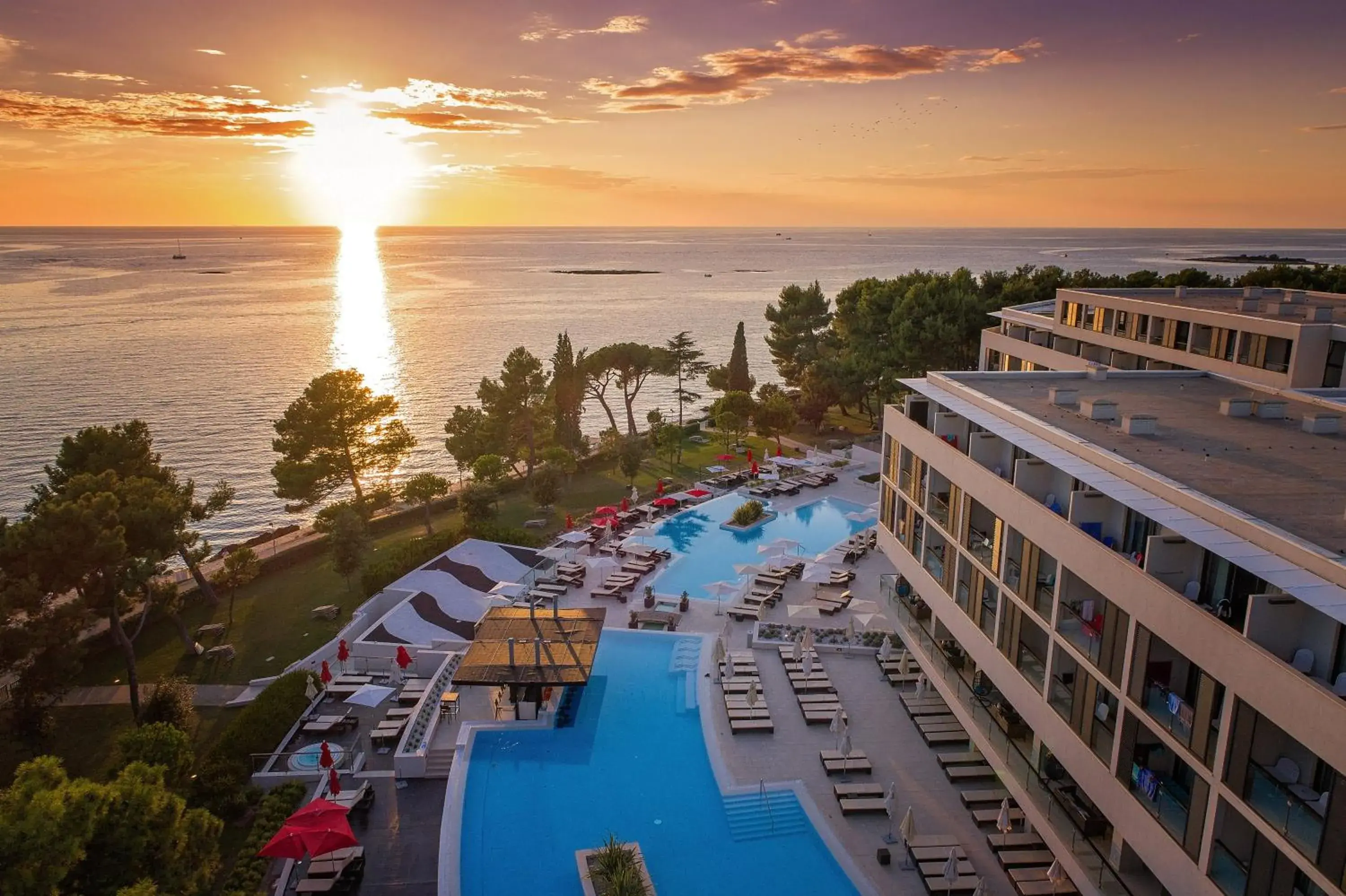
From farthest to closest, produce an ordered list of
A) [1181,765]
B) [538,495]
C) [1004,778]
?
1. [538,495]
2. [1004,778]
3. [1181,765]

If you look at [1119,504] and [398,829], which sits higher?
[1119,504]

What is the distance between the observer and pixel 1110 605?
1310cm

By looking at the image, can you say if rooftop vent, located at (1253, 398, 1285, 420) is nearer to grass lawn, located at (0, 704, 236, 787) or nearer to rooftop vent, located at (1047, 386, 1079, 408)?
rooftop vent, located at (1047, 386, 1079, 408)

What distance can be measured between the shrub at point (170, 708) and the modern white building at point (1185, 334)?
103 ft

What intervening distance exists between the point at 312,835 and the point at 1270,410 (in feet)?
72.3

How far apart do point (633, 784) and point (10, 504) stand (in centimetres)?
5097

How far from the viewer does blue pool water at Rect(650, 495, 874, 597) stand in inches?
1267

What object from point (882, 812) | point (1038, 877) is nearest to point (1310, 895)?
point (1038, 877)

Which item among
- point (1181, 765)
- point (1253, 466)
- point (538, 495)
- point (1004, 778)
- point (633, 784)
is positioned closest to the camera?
point (1181, 765)

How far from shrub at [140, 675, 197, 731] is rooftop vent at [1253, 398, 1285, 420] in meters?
28.5

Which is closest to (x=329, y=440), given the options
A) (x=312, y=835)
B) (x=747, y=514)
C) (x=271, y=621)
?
(x=271, y=621)

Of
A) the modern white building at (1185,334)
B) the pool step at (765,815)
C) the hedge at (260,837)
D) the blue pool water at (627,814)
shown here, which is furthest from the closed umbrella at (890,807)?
the modern white building at (1185,334)

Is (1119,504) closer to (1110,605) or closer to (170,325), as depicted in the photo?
(1110,605)

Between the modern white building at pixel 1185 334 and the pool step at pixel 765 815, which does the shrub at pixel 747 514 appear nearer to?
the modern white building at pixel 1185 334
